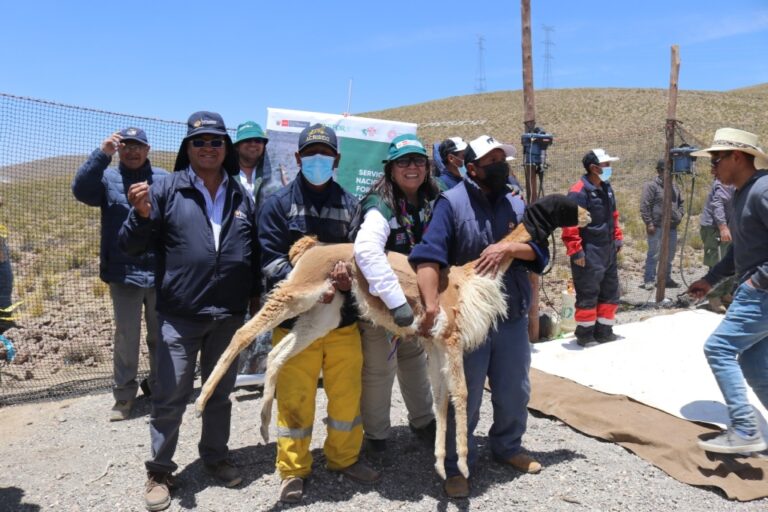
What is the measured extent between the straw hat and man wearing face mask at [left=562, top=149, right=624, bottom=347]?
2.76 metres

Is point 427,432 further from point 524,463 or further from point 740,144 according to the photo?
point 740,144

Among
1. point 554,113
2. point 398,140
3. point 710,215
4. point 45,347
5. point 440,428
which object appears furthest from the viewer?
point 554,113

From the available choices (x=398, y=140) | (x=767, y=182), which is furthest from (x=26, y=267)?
(x=767, y=182)

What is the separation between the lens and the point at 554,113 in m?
51.6

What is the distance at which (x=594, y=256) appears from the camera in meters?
6.64

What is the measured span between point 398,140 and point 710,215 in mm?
7763

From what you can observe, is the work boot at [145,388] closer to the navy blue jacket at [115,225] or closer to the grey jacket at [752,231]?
the navy blue jacket at [115,225]

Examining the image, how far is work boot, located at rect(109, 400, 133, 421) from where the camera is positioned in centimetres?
507

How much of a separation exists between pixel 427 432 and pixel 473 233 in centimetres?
179

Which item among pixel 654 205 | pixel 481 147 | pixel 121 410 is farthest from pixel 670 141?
pixel 121 410

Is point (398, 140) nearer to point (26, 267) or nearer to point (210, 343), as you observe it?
point (210, 343)

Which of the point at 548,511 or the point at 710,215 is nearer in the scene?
the point at 548,511

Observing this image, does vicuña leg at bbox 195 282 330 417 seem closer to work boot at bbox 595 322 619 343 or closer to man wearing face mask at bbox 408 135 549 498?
man wearing face mask at bbox 408 135 549 498

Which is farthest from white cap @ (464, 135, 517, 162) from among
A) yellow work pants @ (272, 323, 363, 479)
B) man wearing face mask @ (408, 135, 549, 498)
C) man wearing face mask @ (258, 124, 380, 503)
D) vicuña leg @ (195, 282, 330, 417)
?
yellow work pants @ (272, 323, 363, 479)
